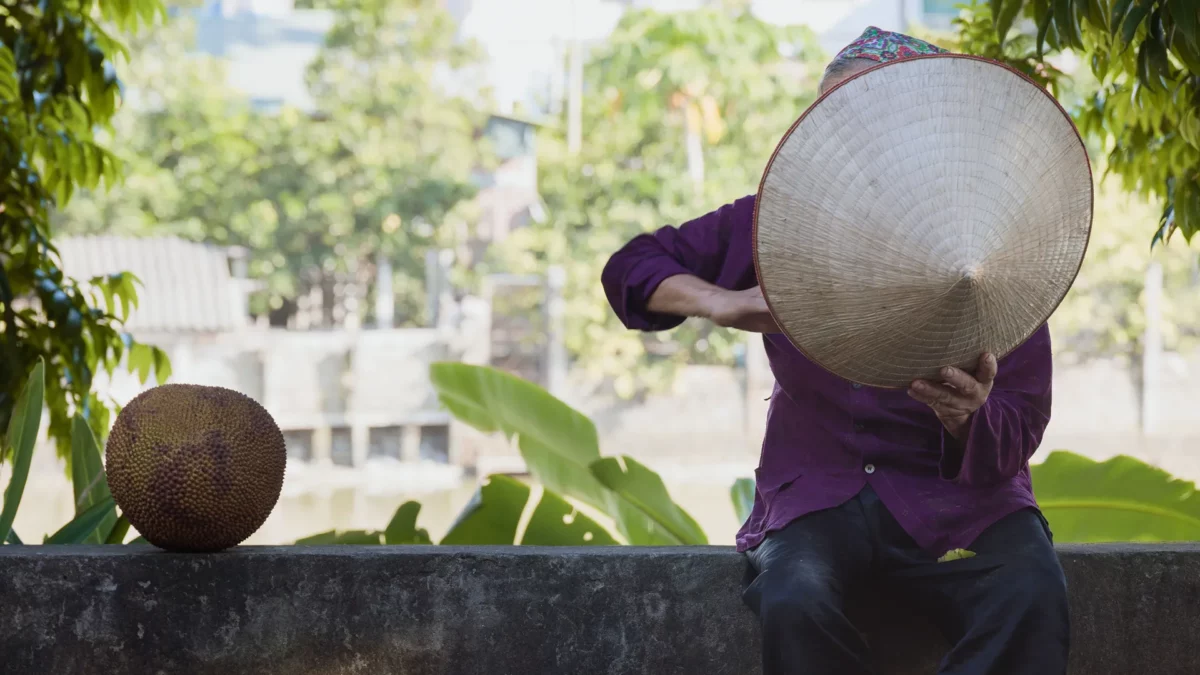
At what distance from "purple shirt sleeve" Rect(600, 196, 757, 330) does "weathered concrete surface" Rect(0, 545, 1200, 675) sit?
349 millimetres

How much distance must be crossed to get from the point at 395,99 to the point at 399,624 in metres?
14.8

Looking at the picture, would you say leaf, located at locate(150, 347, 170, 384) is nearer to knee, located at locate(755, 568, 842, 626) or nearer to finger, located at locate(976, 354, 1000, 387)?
knee, located at locate(755, 568, 842, 626)

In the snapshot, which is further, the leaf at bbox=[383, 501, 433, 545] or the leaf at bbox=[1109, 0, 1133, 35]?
the leaf at bbox=[383, 501, 433, 545]

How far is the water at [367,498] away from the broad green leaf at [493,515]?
38.0ft

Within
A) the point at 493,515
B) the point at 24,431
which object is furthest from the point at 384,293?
the point at 24,431

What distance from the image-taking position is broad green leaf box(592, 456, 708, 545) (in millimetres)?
2281

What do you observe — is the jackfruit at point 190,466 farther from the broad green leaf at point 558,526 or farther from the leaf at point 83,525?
the broad green leaf at point 558,526

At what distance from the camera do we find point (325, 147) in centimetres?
1582

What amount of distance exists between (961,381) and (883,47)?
0.44 meters

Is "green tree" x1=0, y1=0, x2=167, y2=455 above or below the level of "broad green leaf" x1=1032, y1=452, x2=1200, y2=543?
above

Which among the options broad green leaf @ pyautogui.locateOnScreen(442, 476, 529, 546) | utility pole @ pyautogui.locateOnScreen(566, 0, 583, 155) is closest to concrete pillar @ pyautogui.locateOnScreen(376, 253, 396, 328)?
utility pole @ pyautogui.locateOnScreen(566, 0, 583, 155)

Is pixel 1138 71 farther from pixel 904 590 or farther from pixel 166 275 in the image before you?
pixel 166 275

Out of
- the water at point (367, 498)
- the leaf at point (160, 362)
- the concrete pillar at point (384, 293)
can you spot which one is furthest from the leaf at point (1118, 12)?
the concrete pillar at point (384, 293)

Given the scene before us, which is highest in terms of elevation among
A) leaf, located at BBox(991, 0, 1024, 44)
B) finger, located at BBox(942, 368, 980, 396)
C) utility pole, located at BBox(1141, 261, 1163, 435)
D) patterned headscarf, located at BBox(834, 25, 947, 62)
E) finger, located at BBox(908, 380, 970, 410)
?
leaf, located at BBox(991, 0, 1024, 44)
